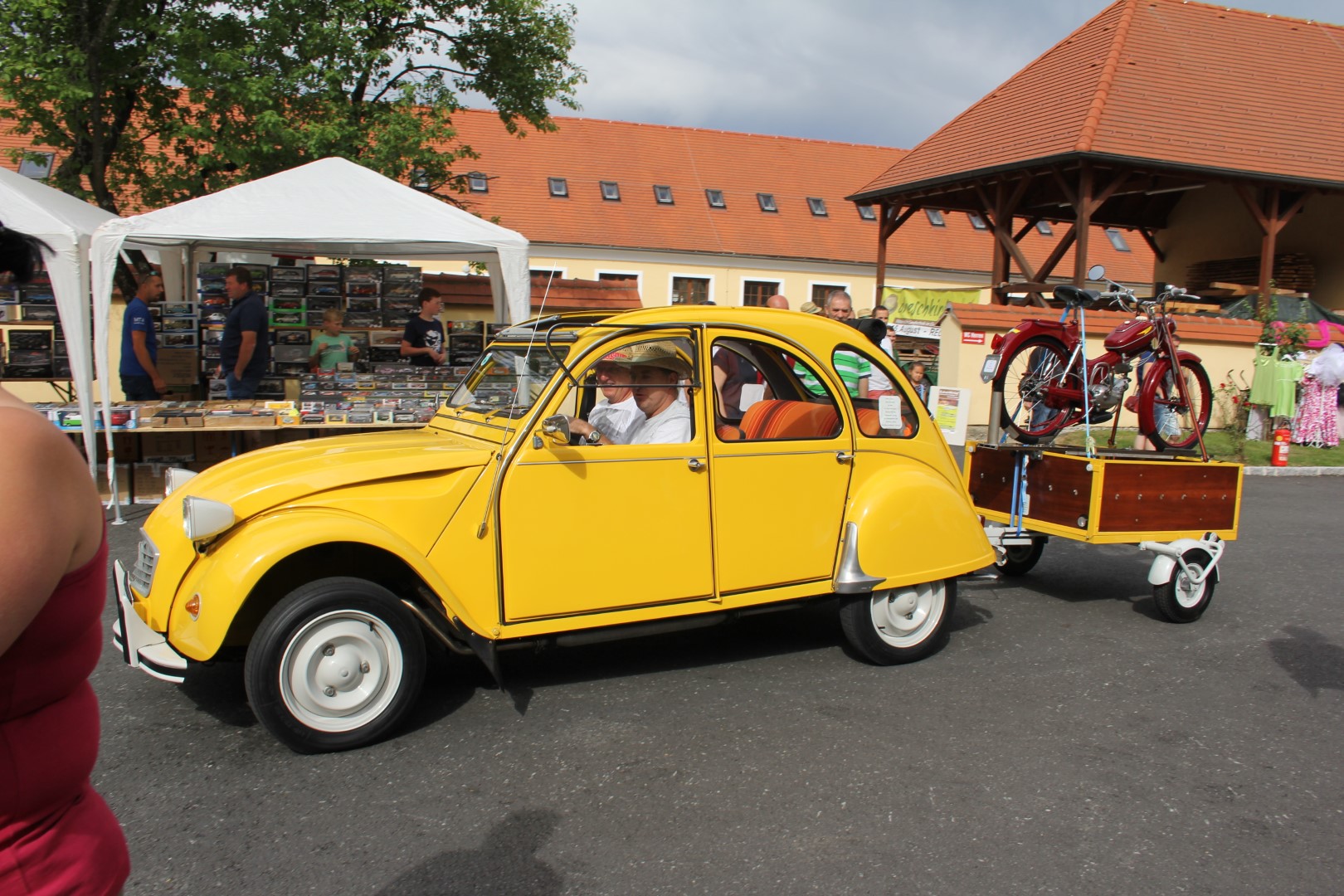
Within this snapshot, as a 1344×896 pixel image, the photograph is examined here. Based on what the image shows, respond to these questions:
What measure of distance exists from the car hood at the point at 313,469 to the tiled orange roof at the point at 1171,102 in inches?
613

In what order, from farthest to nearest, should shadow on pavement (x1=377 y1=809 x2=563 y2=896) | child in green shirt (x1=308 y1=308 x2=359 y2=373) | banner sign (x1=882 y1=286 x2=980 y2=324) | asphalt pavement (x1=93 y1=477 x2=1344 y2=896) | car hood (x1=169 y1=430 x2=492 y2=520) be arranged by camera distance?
banner sign (x1=882 y1=286 x2=980 y2=324) < child in green shirt (x1=308 y1=308 x2=359 y2=373) < car hood (x1=169 y1=430 x2=492 y2=520) < asphalt pavement (x1=93 y1=477 x2=1344 y2=896) < shadow on pavement (x1=377 y1=809 x2=563 y2=896)

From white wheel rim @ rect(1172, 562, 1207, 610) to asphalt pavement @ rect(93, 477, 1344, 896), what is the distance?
37cm

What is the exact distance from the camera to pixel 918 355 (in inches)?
878

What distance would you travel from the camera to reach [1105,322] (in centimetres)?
1606

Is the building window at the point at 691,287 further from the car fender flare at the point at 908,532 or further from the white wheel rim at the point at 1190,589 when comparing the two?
the car fender flare at the point at 908,532

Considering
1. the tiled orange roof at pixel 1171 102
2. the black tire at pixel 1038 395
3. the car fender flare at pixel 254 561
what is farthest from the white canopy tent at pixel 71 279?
the tiled orange roof at pixel 1171 102

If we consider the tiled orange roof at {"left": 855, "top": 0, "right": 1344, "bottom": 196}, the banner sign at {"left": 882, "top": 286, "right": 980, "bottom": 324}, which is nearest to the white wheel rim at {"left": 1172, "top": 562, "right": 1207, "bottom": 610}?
the tiled orange roof at {"left": 855, "top": 0, "right": 1344, "bottom": 196}

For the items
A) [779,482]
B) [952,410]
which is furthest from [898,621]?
[952,410]

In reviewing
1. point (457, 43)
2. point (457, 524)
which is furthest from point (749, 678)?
point (457, 43)

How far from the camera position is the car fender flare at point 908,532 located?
500 cm

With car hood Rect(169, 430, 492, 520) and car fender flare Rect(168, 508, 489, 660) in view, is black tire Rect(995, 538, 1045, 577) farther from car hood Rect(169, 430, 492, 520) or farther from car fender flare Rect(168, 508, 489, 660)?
car fender flare Rect(168, 508, 489, 660)

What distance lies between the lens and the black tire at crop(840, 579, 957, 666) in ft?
16.9

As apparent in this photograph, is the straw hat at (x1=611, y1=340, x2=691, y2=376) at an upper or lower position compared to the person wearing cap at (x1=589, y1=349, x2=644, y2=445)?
upper

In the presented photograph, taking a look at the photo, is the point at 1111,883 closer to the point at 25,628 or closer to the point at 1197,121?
the point at 25,628
